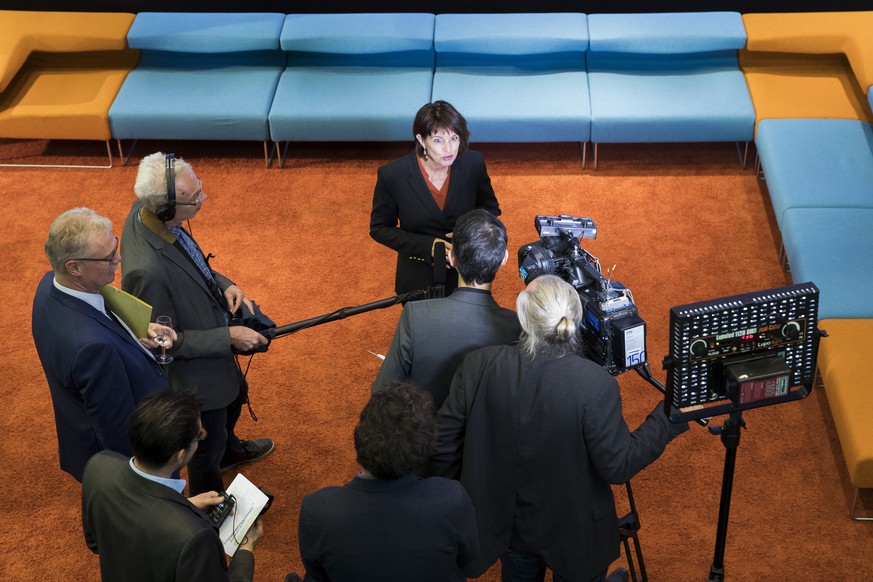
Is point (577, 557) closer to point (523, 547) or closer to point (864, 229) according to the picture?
point (523, 547)

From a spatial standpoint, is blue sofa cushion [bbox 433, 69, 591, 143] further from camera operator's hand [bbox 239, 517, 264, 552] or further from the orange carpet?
camera operator's hand [bbox 239, 517, 264, 552]

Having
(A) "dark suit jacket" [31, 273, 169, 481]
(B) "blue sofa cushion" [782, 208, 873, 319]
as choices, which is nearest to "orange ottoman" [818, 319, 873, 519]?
(B) "blue sofa cushion" [782, 208, 873, 319]

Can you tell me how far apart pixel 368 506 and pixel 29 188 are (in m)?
4.83

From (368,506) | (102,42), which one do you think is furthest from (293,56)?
(368,506)

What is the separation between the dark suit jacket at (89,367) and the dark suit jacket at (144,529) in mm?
443

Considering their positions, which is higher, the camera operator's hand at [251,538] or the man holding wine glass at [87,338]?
the man holding wine glass at [87,338]

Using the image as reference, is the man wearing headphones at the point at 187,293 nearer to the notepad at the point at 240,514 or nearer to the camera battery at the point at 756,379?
the notepad at the point at 240,514

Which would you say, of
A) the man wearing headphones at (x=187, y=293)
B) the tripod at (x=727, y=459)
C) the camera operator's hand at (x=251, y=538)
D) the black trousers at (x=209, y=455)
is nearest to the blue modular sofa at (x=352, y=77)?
the man wearing headphones at (x=187, y=293)

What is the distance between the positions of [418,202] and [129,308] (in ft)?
4.30

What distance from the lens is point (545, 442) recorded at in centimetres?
280

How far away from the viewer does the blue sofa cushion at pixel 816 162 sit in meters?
5.36

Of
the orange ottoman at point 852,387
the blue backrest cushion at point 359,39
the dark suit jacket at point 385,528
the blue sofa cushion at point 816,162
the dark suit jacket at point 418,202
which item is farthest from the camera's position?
the blue backrest cushion at point 359,39

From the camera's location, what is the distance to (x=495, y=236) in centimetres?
313

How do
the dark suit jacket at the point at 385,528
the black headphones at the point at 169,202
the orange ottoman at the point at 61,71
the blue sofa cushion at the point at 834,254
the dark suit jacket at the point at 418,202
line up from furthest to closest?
the orange ottoman at the point at 61,71
the blue sofa cushion at the point at 834,254
the dark suit jacket at the point at 418,202
the black headphones at the point at 169,202
the dark suit jacket at the point at 385,528
